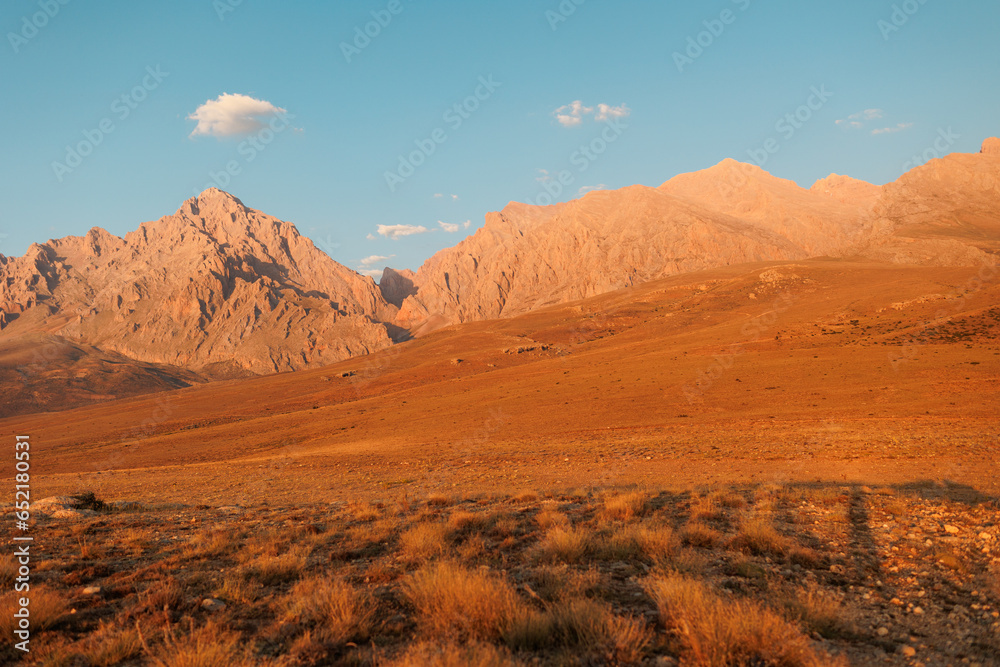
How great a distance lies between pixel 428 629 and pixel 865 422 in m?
28.8

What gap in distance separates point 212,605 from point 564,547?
4798 millimetres

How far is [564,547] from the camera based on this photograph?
307 inches

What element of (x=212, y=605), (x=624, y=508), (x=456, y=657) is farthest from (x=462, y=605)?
(x=624, y=508)

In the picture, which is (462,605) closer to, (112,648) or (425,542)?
(425,542)

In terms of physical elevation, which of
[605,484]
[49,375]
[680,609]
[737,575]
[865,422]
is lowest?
[865,422]

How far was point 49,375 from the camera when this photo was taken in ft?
486

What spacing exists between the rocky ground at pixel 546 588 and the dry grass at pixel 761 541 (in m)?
0.03

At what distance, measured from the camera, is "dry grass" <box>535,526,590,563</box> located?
7754 millimetres

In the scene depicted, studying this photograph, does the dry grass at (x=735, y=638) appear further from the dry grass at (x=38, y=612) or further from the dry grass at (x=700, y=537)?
the dry grass at (x=38, y=612)

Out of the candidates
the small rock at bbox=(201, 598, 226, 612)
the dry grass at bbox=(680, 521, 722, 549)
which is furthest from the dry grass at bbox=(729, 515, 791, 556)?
the small rock at bbox=(201, 598, 226, 612)

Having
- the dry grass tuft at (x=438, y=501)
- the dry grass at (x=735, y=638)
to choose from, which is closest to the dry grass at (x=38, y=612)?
the dry grass at (x=735, y=638)

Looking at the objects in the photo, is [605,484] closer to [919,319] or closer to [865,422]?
[865,422]

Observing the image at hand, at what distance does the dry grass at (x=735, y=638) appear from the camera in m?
4.45

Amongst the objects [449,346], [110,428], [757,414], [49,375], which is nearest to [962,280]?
[757,414]
